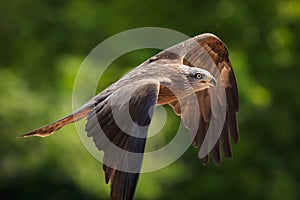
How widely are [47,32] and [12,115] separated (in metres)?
5.28

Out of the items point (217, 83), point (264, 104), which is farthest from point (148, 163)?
point (217, 83)

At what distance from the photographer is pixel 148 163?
45.2 feet

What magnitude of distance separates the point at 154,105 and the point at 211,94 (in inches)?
78.1

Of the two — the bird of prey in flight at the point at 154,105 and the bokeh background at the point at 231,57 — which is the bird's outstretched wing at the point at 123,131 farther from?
the bokeh background at the point at 231,57

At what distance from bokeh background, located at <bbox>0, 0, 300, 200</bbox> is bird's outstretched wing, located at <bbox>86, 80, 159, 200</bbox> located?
21.4 feet

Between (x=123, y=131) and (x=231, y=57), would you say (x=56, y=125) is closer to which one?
(x=123, y=131)

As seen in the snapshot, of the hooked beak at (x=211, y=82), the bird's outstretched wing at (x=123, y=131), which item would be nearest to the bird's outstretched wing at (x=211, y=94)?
the hooked beak at (x=211, y=82)

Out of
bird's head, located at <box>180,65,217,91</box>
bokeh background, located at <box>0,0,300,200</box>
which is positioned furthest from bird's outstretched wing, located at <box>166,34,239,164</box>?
bokeh background, located at <box>0,0,300,200</box>

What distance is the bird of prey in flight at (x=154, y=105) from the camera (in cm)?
727

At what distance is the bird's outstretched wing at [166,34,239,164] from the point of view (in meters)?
9.12

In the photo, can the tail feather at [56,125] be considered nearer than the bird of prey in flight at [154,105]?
No

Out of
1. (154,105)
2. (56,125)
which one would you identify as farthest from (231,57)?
(154,105)

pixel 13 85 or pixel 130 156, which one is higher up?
pixel 13 85

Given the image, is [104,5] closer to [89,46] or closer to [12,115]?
[89,46]
